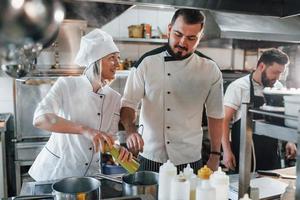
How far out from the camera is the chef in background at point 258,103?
2.26 m

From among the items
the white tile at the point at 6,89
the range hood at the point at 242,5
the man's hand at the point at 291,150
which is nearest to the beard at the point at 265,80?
the man's hand at the point at 291,150

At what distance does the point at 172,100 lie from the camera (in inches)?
67.4

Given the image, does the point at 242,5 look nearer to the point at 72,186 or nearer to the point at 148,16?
the point at 72,186

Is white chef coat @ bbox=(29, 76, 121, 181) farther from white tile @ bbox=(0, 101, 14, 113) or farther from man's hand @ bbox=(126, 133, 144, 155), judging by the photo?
white tile @ bbox=(0, 101, 14, 113)

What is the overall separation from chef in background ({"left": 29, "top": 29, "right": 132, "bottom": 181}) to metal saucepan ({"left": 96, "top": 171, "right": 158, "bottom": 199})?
50cm

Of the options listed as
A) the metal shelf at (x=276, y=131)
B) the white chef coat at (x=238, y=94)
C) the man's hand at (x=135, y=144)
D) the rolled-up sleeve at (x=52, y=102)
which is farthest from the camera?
the white chef coat at (x=238, y=94)

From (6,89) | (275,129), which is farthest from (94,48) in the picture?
(6,89)

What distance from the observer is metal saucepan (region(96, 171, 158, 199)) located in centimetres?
101

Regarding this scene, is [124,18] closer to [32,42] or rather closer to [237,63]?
[237,63]

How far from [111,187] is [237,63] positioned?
3244 mm

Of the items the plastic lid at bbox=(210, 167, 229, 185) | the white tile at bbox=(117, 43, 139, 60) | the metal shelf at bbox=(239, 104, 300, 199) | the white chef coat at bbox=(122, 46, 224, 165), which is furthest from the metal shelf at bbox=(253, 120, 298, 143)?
the white tile at bbox=(117, 43, 139, 60)

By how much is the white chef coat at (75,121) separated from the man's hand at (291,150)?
4.93ft

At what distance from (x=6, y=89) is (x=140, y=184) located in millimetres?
2604

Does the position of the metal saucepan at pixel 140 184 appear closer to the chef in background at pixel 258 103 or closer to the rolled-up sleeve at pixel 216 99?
the rolled-up sleeve at pixel 216 99
